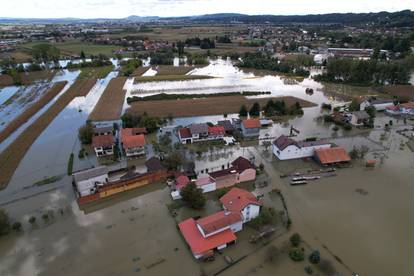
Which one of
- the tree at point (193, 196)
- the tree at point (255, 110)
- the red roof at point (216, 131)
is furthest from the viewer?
the tree at point (255, 110)

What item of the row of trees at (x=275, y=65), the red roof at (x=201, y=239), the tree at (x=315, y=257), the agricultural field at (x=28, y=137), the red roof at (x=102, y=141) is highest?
the row of trees at (x=275, y=65)

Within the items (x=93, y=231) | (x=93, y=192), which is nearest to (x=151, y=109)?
(x=93, y=192)

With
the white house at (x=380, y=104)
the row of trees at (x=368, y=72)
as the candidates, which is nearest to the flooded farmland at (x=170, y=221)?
the white house at (x=380, y=104)

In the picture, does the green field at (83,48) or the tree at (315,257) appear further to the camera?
the green field at (83,48)

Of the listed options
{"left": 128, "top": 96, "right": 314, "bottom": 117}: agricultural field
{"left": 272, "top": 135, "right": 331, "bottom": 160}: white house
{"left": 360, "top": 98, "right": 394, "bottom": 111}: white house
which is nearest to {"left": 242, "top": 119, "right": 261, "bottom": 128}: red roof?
{"left": 272, "top": 135, "right": 331, "bottom": 160}: white house

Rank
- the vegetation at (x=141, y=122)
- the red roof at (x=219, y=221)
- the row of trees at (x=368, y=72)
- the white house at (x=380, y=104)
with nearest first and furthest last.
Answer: the red roof at (x=219, y=221), the vegetation at (x=141, y=122), the white house at (x=380, y=104), the row of trees at (x=368, y=72)

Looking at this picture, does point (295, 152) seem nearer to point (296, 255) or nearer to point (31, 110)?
point (296, 255)

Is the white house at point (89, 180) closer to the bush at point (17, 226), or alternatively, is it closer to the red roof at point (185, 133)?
the bush at point (17, 226)
